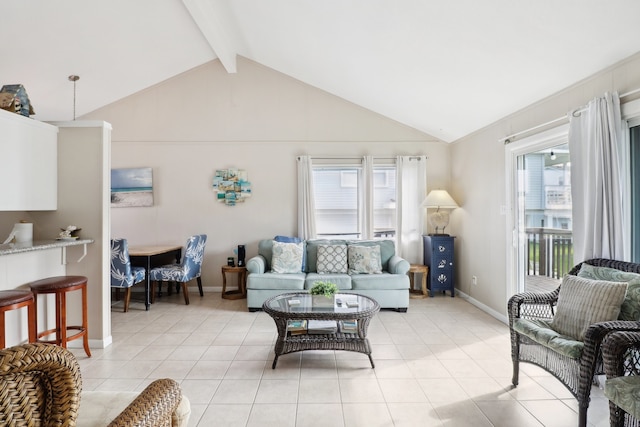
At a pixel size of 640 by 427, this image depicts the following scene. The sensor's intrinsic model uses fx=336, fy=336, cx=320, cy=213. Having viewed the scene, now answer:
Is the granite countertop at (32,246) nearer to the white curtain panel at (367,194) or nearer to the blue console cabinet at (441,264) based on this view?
the white curtain panel at (367,194)

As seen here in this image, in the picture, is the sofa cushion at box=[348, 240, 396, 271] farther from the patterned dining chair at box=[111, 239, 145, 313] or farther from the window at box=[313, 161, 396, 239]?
the patterned dining chair at box=[111, 239, 145, 313]

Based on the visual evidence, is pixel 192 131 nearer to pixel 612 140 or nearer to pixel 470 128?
pixel 470 128

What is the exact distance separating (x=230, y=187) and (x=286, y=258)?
154 cm

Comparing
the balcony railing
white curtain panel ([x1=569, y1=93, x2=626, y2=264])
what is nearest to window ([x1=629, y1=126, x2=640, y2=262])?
white curtain panel ([x1=569, y1=93, x2=626, y2=264])

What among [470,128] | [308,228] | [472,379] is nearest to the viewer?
[472,379]

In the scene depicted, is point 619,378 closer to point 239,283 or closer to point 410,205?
point 410,205

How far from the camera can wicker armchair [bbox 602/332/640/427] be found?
149 cm

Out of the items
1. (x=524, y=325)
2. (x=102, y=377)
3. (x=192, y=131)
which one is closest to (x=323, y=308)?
(x=524, y=325)

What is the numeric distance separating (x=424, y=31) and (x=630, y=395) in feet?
9.04

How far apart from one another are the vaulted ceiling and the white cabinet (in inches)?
47.6

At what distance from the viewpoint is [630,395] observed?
4.75 feet

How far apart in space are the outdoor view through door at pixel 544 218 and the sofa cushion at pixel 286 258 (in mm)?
2703

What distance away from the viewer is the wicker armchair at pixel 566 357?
1769 millimetres

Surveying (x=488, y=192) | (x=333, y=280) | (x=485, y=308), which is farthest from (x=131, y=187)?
(x=485, y=308)
